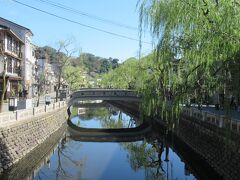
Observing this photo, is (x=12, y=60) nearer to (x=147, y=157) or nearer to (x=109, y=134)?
(x=109, y=134)

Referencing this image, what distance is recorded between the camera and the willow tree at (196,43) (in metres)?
11.3

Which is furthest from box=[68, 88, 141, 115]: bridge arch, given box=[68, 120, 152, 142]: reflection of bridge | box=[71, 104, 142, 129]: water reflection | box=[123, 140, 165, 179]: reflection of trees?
box=[123, 140, 165, 179]: reflection of trees

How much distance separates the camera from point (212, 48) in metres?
12.1

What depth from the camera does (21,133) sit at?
Result: 81.8ft

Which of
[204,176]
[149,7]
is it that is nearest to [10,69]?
[204,176]

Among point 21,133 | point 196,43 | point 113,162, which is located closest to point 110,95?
point 113,162

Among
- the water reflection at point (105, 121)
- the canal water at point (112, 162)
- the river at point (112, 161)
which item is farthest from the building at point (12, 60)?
the canal water at point (112, 162)

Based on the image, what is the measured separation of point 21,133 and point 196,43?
1578cm

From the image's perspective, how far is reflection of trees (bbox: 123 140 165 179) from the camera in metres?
25.3

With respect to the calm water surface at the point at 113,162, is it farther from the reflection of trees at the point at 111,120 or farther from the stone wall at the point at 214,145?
the reflection of trees at the point at 111,120

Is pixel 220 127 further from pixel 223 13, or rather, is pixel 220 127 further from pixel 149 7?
pixel 223 13

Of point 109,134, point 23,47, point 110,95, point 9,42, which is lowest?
point 109,134

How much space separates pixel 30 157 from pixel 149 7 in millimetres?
14539

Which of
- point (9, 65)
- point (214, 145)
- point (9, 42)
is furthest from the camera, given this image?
point (9, 65)
